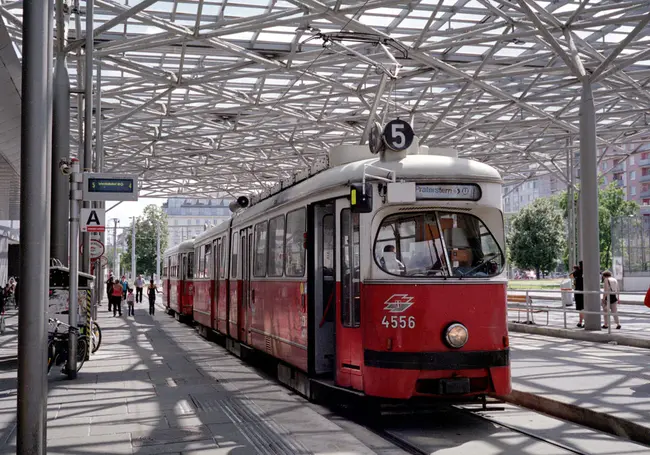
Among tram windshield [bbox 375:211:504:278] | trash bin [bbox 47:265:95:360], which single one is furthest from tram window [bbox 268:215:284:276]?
trash bin [bbox 47:265:95:360]

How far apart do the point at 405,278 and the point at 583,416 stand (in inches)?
106

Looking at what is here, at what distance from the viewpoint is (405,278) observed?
8555 mm

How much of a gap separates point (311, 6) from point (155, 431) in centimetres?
1404

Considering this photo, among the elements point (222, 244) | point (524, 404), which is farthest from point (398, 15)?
point (524, 404)

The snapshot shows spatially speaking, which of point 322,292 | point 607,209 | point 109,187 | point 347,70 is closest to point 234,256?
point 109,187

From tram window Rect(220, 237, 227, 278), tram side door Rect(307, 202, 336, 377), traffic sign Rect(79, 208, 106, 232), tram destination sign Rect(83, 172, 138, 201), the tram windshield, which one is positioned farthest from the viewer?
Answer: tram window Rect(220, 237, 227, 278)

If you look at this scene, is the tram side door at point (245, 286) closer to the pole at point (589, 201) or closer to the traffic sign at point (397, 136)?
the traffic sign at point (397, 136)

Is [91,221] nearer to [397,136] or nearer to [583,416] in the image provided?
[397,136]

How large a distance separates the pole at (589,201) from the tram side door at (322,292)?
415 inches

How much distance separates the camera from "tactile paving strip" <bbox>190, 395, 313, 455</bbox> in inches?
286

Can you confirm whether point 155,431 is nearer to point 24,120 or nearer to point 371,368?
point 371,368

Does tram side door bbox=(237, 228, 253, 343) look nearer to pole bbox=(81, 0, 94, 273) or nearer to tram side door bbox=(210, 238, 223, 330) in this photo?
tram side door bbox=(210, 238, 223, 330)

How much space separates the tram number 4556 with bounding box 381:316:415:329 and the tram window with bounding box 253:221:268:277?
4.40 meters

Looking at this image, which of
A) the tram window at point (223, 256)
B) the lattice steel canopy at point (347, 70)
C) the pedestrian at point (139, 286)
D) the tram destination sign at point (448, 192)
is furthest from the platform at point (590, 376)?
the pedestrian at point (139, 286)
